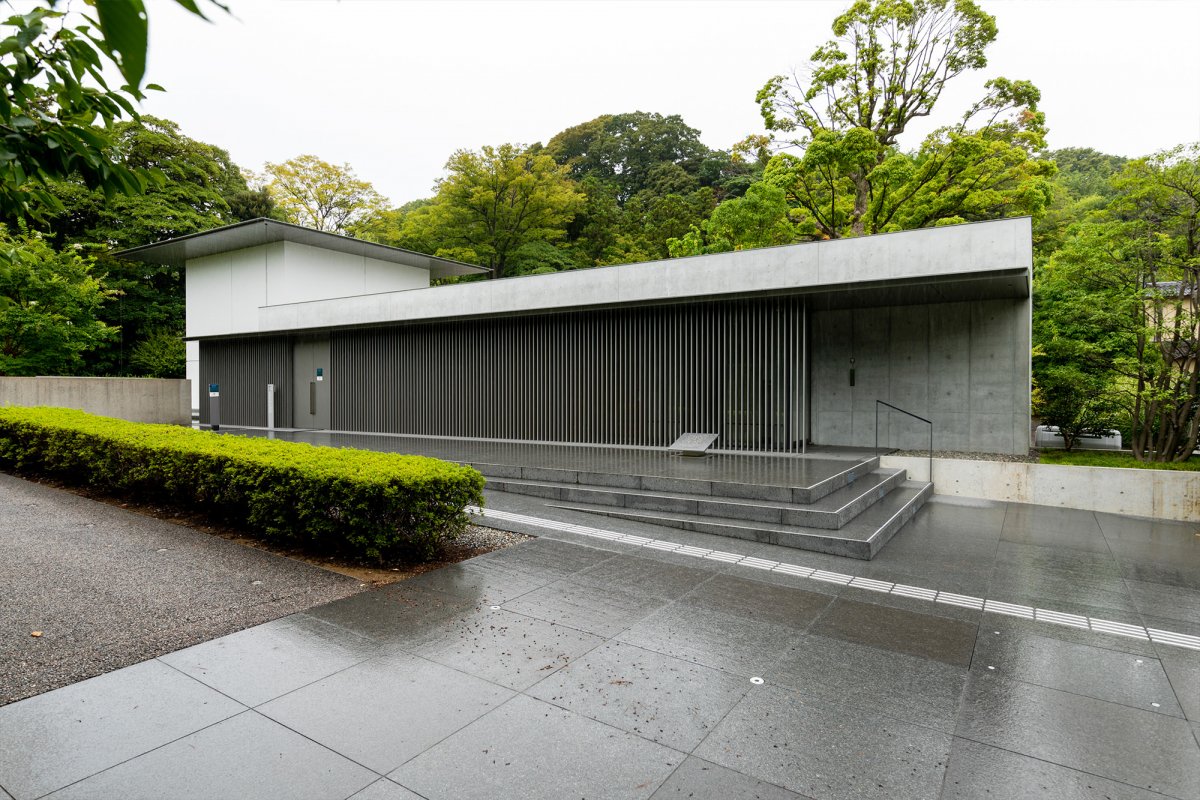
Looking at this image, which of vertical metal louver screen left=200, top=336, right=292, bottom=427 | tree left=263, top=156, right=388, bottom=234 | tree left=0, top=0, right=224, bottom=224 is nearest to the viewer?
tree left=0, top=0, right=224, bottom=224

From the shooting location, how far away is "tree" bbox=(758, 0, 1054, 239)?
17000mm

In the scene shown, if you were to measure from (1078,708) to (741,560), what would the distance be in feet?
9.19

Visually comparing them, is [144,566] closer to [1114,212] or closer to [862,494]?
[862,494]

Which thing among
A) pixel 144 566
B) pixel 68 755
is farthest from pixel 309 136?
pixel 68 755

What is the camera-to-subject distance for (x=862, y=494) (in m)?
7.61

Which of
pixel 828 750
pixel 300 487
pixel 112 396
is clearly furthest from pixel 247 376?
pixel 828 750

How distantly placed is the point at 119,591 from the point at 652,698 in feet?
13.3

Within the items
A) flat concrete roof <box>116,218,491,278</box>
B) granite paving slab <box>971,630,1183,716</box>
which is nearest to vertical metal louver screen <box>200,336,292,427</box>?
flat concrete roof <box>116,218,491,278</box>

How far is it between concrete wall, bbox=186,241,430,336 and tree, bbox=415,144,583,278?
6895mm

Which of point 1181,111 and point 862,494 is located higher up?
point 1181,111

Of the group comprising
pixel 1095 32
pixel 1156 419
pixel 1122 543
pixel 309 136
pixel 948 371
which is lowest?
pixel 1122 543

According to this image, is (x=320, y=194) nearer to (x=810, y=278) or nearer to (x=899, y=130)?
(x=899, y=130)

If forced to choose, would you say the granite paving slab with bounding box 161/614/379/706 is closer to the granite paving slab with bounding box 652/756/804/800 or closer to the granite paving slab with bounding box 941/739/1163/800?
the granite paving slab with bounding box 652/756/804/800

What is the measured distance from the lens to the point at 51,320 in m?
18.2
